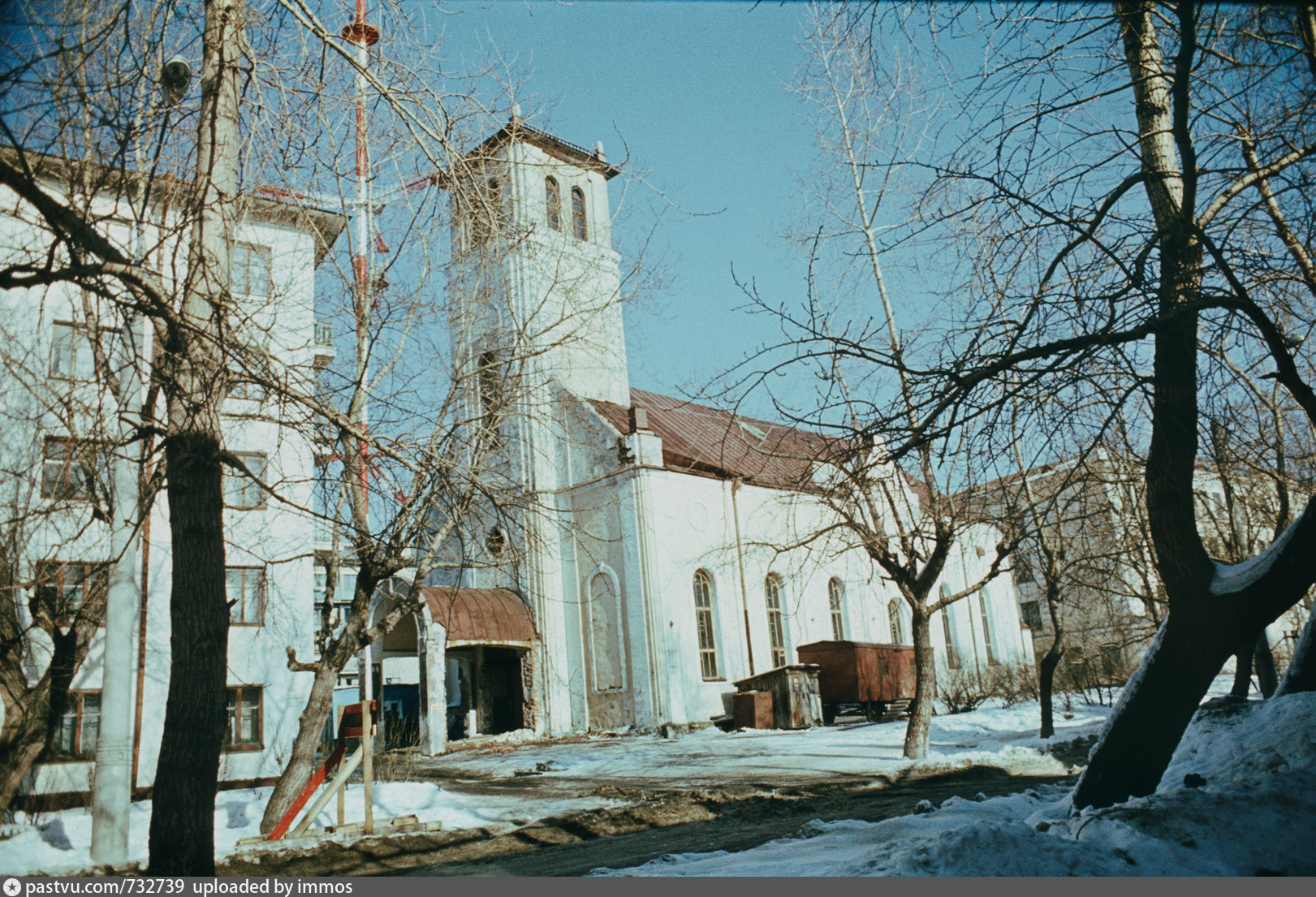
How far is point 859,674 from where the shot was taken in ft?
83.2

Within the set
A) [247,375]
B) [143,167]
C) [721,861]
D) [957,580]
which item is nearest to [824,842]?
[721,861]

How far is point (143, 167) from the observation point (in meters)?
6.49

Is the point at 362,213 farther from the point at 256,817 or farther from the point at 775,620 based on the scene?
the point at 775,620

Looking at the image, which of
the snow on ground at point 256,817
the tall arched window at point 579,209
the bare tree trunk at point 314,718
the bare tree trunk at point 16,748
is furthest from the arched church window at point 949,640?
the bare tree trunk at point 16,748

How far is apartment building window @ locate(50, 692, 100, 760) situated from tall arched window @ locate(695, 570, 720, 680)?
47.6 ft

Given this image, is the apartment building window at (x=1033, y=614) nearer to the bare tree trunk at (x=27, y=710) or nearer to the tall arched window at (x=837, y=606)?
the tall arched window at (x=837, y=606)

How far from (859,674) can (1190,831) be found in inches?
838

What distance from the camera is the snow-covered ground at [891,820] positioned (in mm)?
4605

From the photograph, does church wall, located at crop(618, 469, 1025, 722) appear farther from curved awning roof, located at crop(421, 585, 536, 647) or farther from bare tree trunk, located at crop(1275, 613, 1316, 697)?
bare tree trunk, located at crop(1275, 613, 1316, 697)

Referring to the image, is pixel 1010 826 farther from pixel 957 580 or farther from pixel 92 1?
pixel 957 580

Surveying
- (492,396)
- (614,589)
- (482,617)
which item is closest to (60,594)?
(492,396)

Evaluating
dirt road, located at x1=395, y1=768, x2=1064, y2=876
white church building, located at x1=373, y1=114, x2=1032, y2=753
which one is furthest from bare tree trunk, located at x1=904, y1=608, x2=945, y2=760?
white church building, located at x1=373, y1=114, x2=1032, y2=753

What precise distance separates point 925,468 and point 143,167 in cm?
904

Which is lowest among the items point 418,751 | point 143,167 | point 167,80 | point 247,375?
point 418,751
